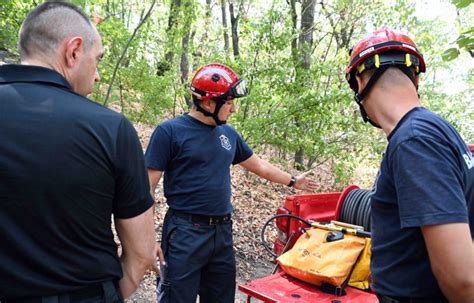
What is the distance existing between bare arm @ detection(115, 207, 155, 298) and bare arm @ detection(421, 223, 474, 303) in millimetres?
1242

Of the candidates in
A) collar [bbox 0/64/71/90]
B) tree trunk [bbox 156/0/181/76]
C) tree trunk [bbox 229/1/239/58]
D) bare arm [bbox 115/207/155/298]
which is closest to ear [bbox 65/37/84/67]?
collar [bbox 0/64/71/90]

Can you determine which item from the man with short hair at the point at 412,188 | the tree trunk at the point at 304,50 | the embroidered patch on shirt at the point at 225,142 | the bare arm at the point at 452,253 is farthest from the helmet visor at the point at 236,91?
the tree trunk at the point at 304,50

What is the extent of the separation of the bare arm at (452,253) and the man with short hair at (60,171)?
1.28 m

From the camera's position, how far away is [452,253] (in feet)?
5.06

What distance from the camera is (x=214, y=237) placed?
3.33 m

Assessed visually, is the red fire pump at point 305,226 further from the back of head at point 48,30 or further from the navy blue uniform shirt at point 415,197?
the back of head at point 48,30

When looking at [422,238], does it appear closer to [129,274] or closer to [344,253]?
[129,274]

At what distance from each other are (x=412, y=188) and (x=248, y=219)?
6.38 m

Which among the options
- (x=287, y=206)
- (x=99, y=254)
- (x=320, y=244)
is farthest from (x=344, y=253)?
(x=99, y=254)

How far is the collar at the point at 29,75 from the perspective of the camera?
1.63m

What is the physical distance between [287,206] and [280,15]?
4324mm

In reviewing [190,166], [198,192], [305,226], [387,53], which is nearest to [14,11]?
[190,166]

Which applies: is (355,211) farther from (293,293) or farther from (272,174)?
(293,293)

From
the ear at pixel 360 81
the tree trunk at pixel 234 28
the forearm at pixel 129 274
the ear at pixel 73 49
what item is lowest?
the forearm at pixel 129 274
